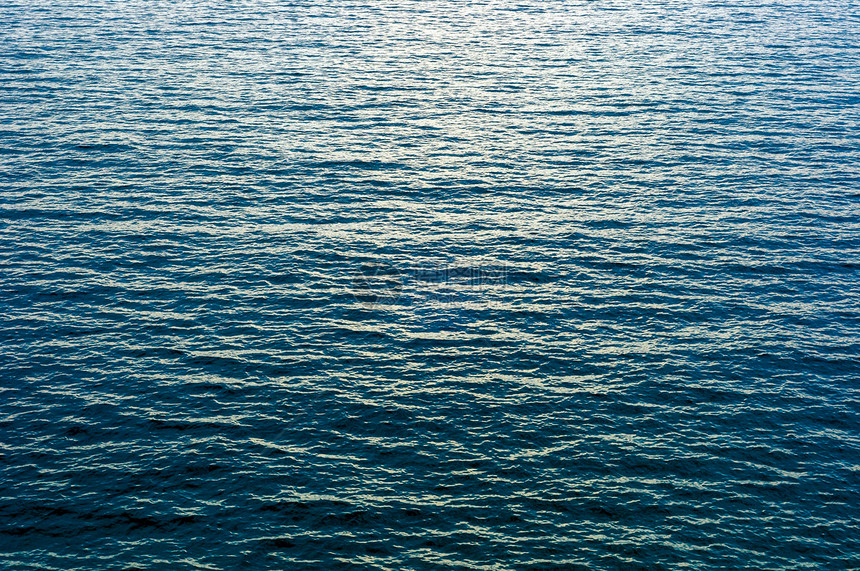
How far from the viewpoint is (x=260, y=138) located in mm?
69625

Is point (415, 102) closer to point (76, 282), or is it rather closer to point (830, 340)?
point (76, 282)

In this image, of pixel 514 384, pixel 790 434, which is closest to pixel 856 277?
pixel 790 434

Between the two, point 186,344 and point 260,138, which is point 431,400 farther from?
point 260,138

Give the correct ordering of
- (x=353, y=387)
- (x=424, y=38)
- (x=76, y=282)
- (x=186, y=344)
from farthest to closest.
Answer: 1. (x=424, y=38)
2. (x=76, y=282)
3. (x=186, y=344)
4. (x=353, y=387)

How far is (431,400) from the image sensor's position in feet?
134

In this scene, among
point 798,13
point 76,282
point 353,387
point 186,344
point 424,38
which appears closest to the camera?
point 353,387

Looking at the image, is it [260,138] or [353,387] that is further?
[260,138]

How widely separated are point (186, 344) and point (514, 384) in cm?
1709

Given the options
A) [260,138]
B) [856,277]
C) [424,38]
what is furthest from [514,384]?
[424,38]

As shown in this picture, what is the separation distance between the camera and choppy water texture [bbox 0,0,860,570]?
3416cm

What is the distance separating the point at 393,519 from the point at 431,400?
309 inches

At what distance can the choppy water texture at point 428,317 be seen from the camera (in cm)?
3416

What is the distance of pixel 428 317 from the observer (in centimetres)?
4734

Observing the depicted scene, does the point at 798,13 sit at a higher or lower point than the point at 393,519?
higher
